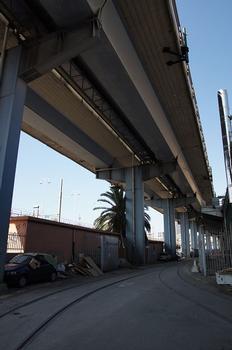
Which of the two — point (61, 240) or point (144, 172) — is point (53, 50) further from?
point (144, 172)

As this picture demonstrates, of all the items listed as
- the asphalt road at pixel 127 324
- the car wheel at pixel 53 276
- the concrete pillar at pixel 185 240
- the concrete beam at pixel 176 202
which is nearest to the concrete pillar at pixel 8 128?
the asphalt road at pixel 127 324

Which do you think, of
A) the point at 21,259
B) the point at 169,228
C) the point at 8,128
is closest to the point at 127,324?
the point at 21,259

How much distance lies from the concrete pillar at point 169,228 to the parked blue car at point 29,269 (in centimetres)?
3574

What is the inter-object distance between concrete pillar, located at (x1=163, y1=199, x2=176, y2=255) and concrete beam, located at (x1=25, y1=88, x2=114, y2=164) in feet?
74.6

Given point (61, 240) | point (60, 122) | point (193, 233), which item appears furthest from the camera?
point (193, 233)

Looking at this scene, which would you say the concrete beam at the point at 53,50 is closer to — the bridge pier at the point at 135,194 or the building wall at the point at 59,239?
the building wall at the point at 59,239

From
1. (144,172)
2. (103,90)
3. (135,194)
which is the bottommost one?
(135,194)

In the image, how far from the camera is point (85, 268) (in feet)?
69.1

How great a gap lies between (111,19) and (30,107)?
9.29 m

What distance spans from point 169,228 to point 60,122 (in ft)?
105

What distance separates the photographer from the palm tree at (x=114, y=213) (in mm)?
37281

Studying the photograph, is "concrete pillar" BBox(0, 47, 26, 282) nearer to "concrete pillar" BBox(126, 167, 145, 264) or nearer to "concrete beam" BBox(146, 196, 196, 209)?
"concrete pillar" BBox(126, 167, 145, 264)

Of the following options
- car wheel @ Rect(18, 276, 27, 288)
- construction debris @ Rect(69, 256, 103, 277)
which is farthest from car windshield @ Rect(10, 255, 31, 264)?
construction debris @ Rect(69, 256, 103, 277)

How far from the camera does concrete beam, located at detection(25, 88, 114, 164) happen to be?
21.5 meters
